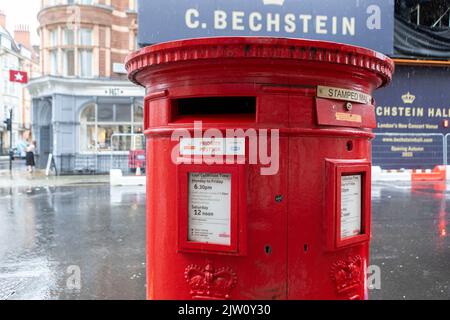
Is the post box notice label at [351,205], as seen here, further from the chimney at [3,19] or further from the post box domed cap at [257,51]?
the chimney at [3,19]

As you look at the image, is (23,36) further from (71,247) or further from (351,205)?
(351,205)

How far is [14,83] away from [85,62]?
40707 millimetres

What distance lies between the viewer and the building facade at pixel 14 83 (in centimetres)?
4912

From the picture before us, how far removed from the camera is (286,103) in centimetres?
186

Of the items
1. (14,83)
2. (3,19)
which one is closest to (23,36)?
(3,19)

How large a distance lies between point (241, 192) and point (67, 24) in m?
20.0

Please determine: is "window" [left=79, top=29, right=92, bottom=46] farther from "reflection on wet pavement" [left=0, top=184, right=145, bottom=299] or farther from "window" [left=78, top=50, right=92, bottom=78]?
"reflection on wet pavement" [left=0, top=184, right=145, bottom=299]

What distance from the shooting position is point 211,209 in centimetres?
192

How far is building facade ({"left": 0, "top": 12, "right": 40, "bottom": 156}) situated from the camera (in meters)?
49.1

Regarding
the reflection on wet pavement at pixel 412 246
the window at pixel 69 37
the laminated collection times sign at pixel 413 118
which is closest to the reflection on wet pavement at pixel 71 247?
the reflection on wet pavement at pixel 412 246

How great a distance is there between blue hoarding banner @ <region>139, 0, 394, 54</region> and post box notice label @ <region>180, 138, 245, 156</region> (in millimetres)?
11717

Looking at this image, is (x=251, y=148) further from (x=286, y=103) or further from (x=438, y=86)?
(x=438, y=86)

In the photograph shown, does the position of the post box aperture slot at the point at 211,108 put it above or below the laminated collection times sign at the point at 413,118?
below

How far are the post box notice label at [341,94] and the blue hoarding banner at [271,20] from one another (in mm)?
11528
